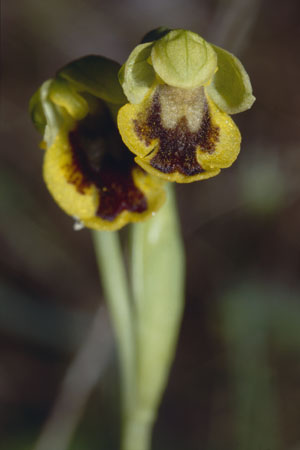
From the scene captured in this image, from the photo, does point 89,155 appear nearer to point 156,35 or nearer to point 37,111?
point 37,111

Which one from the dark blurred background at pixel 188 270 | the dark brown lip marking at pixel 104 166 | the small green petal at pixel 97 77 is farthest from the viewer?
the dark blurred background at pixel 188 270

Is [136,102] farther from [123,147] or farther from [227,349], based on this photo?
[227,349]

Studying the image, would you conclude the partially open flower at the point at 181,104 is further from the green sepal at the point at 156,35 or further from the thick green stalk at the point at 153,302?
the thick green stalk at the point at 153,302

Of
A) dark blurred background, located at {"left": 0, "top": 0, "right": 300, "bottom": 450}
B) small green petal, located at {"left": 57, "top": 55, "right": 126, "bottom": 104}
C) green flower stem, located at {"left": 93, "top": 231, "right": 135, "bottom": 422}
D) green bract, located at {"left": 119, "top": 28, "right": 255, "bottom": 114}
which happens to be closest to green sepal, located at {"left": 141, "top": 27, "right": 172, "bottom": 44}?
green bract, located at {"left": 119, "top": 28, "right": 255, "bottom": 114}

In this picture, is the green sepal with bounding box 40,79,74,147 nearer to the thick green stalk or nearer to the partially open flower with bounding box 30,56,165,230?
the partially open flower with bounding box 30,56,165,230

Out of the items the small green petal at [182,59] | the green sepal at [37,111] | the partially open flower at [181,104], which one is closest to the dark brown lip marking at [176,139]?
the partially open flower at [181,104]
